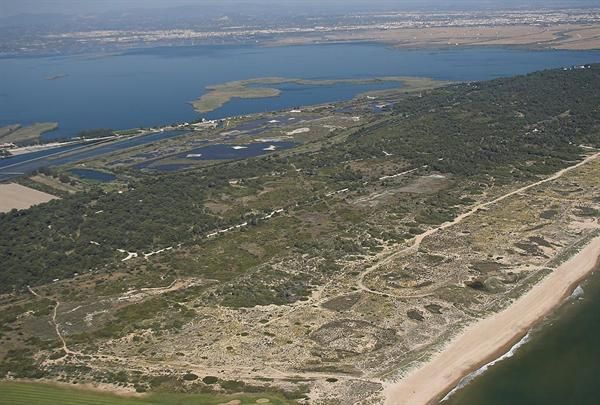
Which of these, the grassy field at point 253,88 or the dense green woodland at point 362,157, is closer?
the dense green woodland at point 362,157

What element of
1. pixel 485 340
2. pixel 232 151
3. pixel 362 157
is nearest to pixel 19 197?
pixel 232 151

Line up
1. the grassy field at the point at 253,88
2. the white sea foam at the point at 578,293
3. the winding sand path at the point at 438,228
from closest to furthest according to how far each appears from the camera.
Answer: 1. the white sea foam at the point at 578,293
2. the winding sand path at the point at 438,228
3. the grassy field at the point at 253,88

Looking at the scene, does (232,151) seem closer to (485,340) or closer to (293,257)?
(293,257)

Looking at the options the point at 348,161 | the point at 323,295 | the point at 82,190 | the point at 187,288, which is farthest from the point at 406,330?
the point at 82,190

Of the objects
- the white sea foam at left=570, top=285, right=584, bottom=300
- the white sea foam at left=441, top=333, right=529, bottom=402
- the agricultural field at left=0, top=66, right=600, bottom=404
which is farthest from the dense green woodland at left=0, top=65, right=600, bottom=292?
the white sea foam at left=441, top=333, right=529, bottom=402

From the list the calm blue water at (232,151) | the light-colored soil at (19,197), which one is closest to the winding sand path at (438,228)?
the calm blue water at (232,151)

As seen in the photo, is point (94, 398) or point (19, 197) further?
point (19, 197)

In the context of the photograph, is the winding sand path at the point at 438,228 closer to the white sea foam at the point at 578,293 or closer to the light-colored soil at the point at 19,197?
the white sea foam at the point at 578,293
